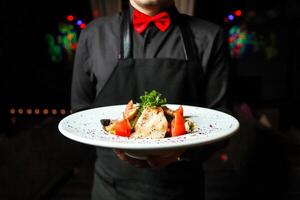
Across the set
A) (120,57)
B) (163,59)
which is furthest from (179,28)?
(120,57)

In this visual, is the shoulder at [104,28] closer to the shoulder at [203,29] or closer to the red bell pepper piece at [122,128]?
the shoulder at [203,29]

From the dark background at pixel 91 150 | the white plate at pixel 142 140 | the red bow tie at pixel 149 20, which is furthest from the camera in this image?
the dark background at pixel 91 150

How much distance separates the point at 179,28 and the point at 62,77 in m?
3.81

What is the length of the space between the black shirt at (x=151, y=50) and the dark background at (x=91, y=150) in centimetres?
126

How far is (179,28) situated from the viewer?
164cm

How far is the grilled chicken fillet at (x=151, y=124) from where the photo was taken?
4.01 feet

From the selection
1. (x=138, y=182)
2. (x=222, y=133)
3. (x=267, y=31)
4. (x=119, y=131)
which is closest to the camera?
(x=222, y=133)

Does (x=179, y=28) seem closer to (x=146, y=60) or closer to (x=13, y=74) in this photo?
(x=146, y=60)

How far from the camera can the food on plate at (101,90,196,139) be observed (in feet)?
3.91

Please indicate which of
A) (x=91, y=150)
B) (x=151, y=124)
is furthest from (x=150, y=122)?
(x=91, y=150)

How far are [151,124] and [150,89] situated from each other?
15.4 inches

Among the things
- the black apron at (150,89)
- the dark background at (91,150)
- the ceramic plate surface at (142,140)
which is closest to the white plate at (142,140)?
the ceramic plate surface at (142,140)

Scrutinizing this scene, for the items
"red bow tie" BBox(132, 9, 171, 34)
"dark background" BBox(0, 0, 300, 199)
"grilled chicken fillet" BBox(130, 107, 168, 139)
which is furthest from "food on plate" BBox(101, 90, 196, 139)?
"dark background" BBox(0, 0, 300, 199)

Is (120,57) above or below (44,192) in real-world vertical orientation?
above
